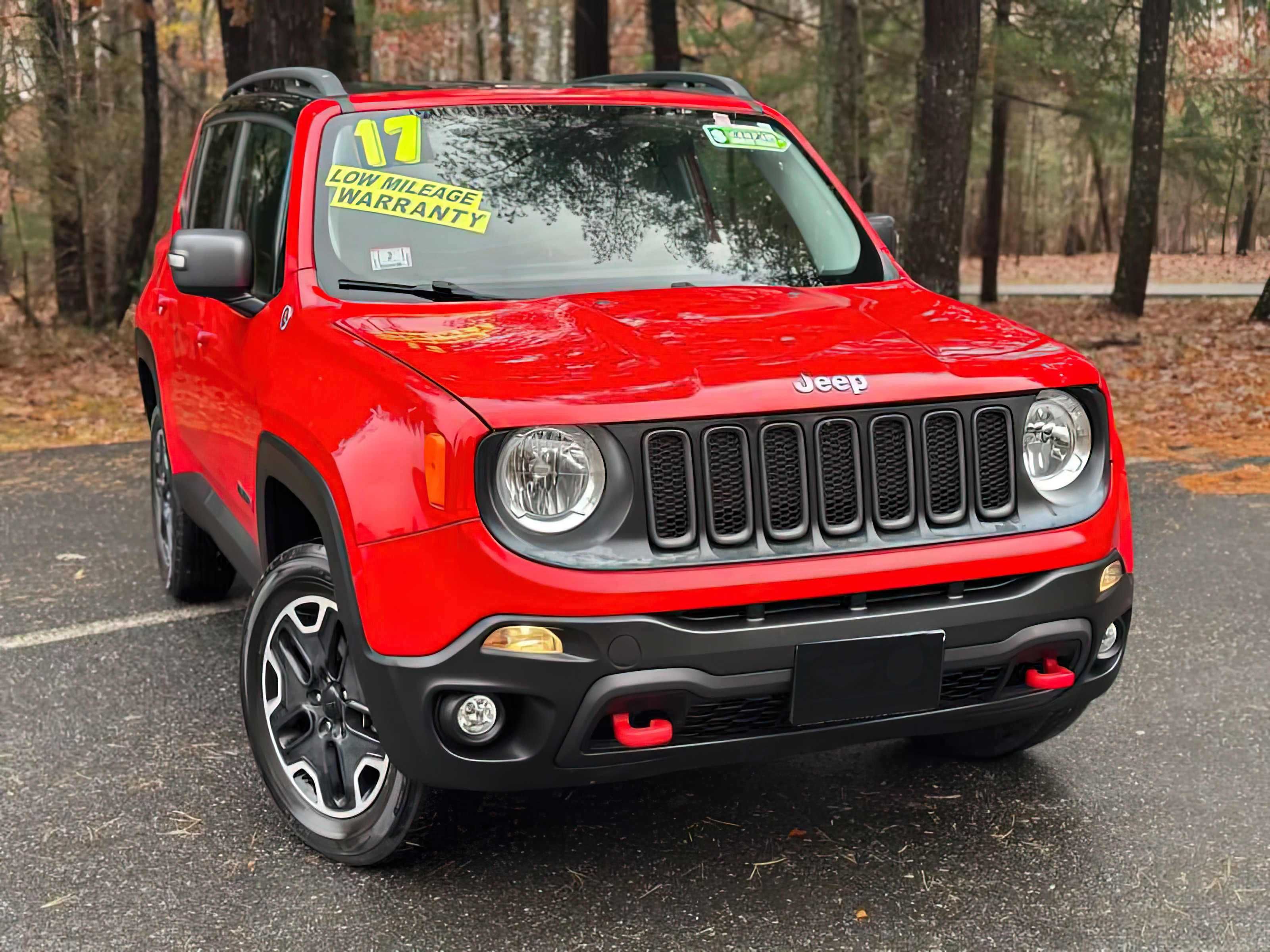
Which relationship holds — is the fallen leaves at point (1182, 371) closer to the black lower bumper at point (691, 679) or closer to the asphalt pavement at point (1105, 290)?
the asphalt pavement at point (1105, 290)

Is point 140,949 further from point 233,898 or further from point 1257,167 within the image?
point 1257,167

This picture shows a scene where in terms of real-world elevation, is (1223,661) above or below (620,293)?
below

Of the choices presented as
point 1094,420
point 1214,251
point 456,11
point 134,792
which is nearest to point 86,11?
point 456,11

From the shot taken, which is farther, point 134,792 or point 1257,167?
point 1257,167

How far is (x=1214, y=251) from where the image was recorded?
19.9 m

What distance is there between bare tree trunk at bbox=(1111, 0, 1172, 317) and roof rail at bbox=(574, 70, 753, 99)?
52.1 ft

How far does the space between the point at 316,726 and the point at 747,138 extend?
2471 millimetres

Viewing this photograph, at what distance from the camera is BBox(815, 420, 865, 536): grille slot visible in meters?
3.28

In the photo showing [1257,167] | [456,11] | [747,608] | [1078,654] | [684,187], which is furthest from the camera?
[456,11]

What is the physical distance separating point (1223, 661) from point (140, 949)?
151 inches

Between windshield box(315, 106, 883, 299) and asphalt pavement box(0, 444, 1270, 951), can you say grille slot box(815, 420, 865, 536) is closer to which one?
asphalt pavement box(0, 444, 1270, 951)

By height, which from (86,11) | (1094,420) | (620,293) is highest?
(86,11)

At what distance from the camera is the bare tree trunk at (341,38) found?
47.5ft

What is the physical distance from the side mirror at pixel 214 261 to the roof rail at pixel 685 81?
5.02 ft
